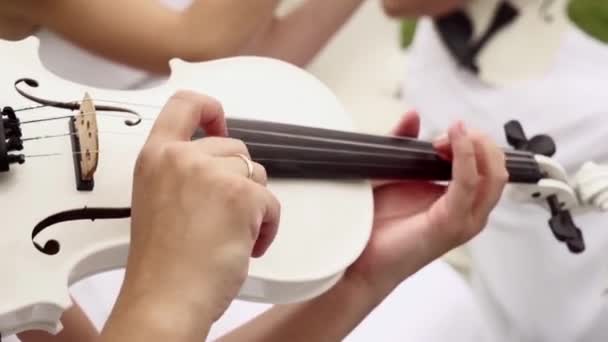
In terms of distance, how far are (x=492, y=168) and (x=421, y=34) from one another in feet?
2.18

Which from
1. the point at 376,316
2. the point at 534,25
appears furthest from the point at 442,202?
the point at 534,25

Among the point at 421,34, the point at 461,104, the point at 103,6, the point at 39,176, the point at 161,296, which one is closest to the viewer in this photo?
the point at 161,296

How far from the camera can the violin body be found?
1.87ft

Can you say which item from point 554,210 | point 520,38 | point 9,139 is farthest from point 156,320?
point 520,38

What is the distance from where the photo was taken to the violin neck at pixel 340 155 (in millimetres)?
676

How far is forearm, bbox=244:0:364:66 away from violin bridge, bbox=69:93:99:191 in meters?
0.48

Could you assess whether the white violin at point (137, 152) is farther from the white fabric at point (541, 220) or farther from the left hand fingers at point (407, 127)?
the white fabric at point (541, 220)

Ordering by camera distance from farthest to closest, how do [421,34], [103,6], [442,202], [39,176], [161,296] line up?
[421,34], [103,6], [442,202], [39,176], [161,296]

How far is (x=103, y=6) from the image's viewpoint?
85 cm

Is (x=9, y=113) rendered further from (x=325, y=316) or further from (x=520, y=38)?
(x=520, y=38)

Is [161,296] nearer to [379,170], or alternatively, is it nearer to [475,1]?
[379,170]

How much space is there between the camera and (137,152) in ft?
2.13

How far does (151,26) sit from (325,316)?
0.39 metres

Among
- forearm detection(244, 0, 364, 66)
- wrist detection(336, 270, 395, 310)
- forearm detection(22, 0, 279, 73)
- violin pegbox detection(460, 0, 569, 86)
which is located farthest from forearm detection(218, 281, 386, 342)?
violin pegbox detection(460, 0, 569, 86)
